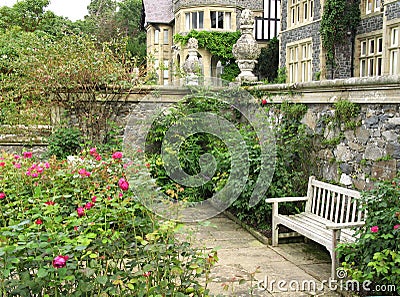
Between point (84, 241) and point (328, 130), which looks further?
point (328, 130)

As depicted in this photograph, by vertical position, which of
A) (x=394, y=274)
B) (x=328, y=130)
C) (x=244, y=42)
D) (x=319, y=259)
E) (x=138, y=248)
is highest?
(x=244, y=42)

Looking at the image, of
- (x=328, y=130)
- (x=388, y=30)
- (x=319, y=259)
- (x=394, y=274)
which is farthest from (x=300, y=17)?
(x=394, y=274)

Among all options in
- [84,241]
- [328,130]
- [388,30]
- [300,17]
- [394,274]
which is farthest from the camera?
[300,17]

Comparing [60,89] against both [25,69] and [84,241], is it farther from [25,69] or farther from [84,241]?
[84,241]

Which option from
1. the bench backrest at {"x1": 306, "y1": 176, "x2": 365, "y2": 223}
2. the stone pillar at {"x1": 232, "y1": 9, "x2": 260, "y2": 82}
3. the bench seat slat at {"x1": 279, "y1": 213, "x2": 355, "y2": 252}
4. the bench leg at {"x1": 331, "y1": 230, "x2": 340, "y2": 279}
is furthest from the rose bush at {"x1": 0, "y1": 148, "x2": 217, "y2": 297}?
the stone pillar at {"x1": 232, "y1": 9, "x2": 260, "y2": 82}

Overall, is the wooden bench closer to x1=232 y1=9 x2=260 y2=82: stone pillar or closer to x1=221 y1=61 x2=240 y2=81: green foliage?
x1=232 y1=9 x2=260 y2=82: stone pillar

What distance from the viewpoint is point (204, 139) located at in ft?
28.7

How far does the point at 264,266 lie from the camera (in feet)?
16.5

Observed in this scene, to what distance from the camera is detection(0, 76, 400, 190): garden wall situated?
500cm

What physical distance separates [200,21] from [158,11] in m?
7.04

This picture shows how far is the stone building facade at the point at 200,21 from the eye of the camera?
28.2 metres

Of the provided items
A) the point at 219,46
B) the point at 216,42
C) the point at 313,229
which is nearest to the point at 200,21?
the point at 216,42

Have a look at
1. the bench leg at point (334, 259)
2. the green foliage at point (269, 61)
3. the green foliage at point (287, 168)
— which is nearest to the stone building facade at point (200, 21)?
the green foliage at point (269, 61)

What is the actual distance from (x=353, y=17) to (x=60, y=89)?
41.0 ft
